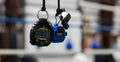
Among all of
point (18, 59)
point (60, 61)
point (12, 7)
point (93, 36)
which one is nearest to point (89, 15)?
point (93, 36)

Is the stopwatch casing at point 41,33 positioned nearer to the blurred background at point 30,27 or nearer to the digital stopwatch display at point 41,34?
the digital stopwatch display at point 41,34

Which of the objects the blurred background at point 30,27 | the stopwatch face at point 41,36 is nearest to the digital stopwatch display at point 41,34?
the stopwatch face at point 41,36

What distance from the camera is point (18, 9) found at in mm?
2885

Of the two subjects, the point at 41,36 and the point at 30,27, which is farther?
the point at 30,27

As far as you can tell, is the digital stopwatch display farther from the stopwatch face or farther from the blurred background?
the blurred background

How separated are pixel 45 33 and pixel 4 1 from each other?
7.56 feet

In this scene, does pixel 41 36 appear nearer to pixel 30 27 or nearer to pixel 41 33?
pixel 41 33

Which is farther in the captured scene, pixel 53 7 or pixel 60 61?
pixel 60 61

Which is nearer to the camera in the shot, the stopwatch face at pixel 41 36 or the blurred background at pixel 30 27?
the stopwatch face at pixel 41 36

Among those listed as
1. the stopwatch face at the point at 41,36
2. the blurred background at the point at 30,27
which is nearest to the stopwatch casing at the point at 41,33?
the stopwatch face at the point at 41,36

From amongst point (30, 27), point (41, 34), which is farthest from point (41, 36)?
point (30, 27)

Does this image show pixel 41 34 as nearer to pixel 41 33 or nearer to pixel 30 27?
pixel 41 33

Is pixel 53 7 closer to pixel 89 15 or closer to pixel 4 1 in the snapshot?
pixel 4 1

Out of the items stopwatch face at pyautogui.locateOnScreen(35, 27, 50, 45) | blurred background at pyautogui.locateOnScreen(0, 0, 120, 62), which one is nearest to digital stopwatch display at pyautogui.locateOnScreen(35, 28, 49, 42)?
stopwatch face at pyautogui.locateOnScreen(35, 27, 50, 45)
